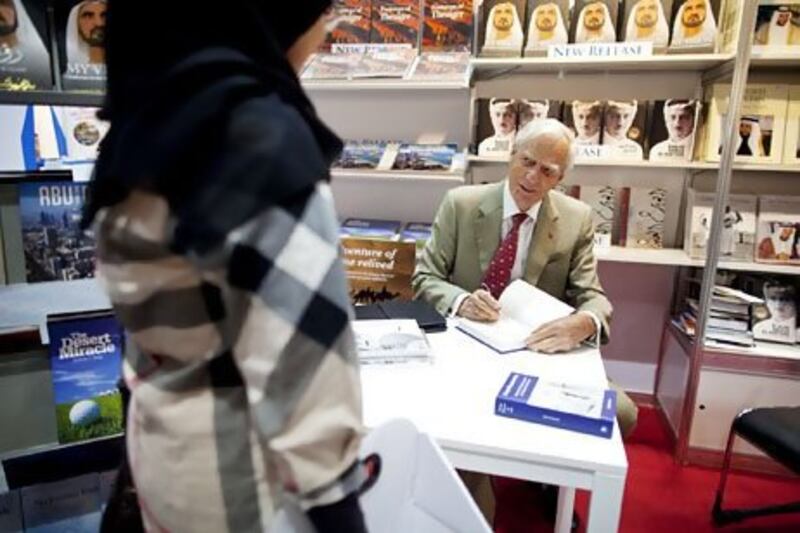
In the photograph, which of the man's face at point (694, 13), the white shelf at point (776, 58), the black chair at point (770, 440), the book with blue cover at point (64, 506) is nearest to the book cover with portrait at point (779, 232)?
the white shelf at point (776, 58)

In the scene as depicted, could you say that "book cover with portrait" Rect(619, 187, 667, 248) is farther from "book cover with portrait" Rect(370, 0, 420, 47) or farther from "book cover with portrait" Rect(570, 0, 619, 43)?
"book cover with portrait" Rect(370, 0, 420, 47)

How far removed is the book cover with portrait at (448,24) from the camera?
94.6 inches

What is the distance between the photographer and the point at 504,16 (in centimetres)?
234

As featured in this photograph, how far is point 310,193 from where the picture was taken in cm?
48

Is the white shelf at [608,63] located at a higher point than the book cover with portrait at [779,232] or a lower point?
higher

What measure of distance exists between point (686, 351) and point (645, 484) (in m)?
0.59

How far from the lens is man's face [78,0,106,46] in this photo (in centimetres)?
128

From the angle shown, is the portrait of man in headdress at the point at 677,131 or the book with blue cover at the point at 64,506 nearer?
the book with blue cover at the point at 64,506

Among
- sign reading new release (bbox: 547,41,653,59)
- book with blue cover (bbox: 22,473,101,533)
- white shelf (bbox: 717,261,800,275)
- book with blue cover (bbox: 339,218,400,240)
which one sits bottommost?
book with blue cover (bbox: 22,473,101,533)

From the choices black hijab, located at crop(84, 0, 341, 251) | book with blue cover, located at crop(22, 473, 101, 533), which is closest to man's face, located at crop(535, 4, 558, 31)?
black hijab, located at crop(84, 0, 341, 251)

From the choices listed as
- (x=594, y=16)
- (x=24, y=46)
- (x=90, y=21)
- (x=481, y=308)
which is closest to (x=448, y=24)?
(x=594, y=16)


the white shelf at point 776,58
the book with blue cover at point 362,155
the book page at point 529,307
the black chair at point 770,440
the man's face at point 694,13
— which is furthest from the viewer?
the book with blue cover at point 362,155

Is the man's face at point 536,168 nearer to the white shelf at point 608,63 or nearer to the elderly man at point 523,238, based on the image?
the elderly man at point 523,238

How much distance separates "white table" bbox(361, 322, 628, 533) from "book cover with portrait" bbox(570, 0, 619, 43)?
1.48 metres
